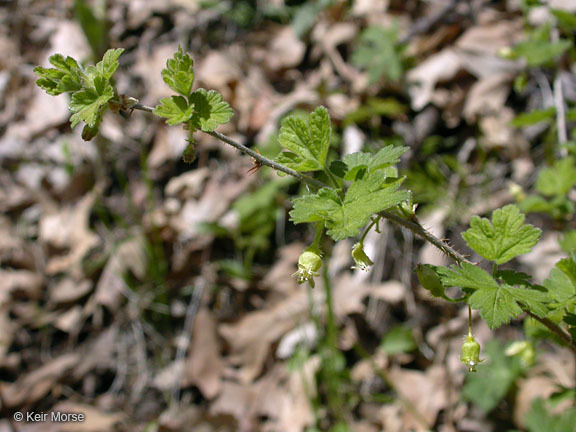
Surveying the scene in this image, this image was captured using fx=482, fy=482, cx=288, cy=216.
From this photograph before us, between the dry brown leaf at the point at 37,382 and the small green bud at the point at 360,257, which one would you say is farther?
the dry brown leaf at the point at 37,382

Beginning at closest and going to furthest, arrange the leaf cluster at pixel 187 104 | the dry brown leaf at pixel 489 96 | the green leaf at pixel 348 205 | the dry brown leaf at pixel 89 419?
the green leaf at pixel 348 205
the leaf cluster at pixel 187 104
the dry brown leaf at pixel 89 419
the dry brown leaf at pixel 489 96

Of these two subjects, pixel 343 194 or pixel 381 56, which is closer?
pixel 343 194

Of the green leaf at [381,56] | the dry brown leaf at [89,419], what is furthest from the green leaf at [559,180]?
the dry brown leaf at [89,419]

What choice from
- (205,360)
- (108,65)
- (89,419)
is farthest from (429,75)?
(89,419)

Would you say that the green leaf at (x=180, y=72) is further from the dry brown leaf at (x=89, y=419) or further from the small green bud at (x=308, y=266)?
the dry brown leaf at (x=89, y=419)

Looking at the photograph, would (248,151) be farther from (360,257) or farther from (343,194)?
(360,257)

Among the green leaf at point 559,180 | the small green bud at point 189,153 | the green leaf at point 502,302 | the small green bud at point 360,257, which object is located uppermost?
the small green bud at point 189,153
